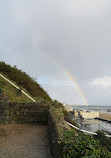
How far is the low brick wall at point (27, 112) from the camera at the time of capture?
28.7 ft

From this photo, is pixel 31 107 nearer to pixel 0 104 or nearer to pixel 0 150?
pixel 0 104

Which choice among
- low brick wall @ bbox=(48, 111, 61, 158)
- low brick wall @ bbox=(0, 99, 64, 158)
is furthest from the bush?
low brick wall @ bbox=(0, 99, 64, 158)

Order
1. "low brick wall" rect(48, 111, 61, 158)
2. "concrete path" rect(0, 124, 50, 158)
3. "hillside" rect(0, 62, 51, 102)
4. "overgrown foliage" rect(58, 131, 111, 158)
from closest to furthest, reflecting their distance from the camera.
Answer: "overgrown foliage" rect(58, 131, 111, 158) → "low brick wall" rect(48, 111, 61, 158) → "concrete path" rect(0, 124, 50, 158) → "hillside" rect(0, 62, 51, 102)

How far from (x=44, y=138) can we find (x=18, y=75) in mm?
14397

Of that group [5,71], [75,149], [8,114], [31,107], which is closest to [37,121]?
[31,107]

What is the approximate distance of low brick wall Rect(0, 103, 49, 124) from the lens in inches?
345

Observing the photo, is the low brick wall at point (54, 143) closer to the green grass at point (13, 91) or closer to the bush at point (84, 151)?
the bush at point (84, 151)

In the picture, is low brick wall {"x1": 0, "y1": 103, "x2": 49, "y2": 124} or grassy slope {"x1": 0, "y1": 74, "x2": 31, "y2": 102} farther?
grassy slope {"x1": 0, "y1": 74, "x2": 31, "y2": 102}

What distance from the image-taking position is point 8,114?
866 centimetres

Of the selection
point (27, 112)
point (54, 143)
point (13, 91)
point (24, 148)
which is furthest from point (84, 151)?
point (13, 91)

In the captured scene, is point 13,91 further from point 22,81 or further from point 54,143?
point 54,143

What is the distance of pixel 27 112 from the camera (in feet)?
29.2

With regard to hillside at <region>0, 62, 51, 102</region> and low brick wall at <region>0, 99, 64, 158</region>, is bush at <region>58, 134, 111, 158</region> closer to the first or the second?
low brick wall at <region>0, 99, 64, 158</region>

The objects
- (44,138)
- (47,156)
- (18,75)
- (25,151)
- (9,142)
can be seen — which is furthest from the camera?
(18,75)
